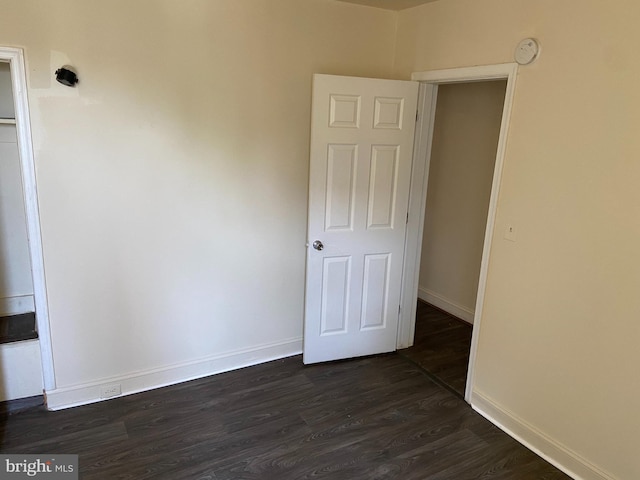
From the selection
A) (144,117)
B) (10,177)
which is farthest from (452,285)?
(10,177)

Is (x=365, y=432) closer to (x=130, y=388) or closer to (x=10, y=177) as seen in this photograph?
(x=130, y=388)

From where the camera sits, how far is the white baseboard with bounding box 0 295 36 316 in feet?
9.69

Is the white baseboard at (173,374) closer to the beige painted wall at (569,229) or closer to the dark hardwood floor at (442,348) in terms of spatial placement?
the dark hardwood floor at (442,348)

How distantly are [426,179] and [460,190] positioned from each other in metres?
0.90

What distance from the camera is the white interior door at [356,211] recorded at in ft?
9.60

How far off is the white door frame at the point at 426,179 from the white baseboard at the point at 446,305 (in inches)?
30.2

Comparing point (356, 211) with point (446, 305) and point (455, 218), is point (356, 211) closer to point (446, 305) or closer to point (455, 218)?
point (455, 218)

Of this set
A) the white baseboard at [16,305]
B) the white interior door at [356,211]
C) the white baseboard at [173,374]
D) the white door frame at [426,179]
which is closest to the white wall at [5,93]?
the white baseboard at [16,305]

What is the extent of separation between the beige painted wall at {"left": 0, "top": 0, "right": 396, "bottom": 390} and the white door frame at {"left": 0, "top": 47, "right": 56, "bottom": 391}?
0.12ft

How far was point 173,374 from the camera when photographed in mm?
2975

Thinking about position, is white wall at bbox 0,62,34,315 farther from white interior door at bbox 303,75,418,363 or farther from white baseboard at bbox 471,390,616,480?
white baseboard at bbox 471,390,616,480

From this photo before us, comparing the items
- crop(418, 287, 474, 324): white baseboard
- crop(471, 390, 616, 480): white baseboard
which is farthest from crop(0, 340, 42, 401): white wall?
crop(418, 287, 474, 324): white baseboard

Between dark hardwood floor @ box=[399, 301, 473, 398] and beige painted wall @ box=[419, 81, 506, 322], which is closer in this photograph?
dark hardwood floor @ box=[399, 301, 473, 398]

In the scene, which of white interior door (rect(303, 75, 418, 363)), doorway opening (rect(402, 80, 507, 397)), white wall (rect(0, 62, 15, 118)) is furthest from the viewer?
doorway opening (rect(402, 80, 507, 397))
